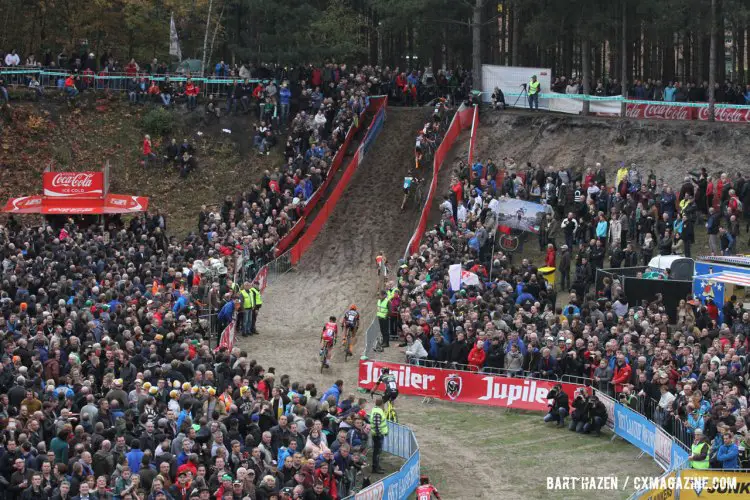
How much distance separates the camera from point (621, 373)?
24391mm

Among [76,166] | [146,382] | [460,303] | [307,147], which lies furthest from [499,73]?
[146,382]

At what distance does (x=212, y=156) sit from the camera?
148 feet

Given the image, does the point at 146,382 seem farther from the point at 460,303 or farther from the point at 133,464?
the point at 460,303

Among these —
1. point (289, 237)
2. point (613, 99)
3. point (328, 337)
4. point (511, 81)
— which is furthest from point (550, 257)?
point (511, 81)

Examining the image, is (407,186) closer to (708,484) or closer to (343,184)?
(343,184)

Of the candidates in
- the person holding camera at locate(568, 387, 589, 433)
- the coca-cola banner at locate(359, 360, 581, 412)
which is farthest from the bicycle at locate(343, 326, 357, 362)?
the person holding camera at locate(568, 387, 589, 433)

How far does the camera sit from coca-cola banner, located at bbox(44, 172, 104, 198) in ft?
125

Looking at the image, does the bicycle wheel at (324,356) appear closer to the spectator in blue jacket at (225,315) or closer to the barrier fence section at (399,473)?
the spectator in blue jacket at (225,315)

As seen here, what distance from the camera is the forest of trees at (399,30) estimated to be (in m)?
42.8

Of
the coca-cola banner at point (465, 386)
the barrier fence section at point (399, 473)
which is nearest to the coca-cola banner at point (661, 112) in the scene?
the coca-cola banner at point (465, 386)

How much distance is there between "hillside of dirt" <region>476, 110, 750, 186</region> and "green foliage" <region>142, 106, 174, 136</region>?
426 inches

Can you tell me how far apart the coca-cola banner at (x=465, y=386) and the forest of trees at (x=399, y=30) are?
18.1 m

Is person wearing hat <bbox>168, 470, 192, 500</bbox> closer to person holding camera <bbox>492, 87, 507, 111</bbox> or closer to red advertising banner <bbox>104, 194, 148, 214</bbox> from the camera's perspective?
red advertising banner <bbox>104, 194, 148, 214</bbox>

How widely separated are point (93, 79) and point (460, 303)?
22055 mm
